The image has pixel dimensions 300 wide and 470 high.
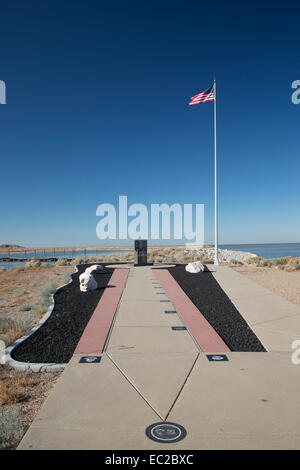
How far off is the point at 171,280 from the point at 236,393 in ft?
36.1

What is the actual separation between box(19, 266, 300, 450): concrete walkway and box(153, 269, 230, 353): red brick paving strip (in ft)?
0.23

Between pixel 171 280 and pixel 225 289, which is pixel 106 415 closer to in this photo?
pixel 225 289

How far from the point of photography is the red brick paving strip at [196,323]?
20.1ft

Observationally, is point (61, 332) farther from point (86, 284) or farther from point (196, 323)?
point (86, 284)

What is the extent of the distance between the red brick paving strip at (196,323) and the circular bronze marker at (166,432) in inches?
103

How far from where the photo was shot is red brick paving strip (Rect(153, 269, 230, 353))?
6113 millimetres

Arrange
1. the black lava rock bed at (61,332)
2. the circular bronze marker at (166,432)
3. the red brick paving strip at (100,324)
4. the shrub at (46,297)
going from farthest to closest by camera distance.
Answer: the shrub at (46,297), the red brick paving strip at (100,324), the black lava rock bed at (61,332), the circular bronze marker at (166,432)

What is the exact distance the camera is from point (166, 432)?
128 inches

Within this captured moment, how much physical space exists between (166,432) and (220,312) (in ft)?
19.9
